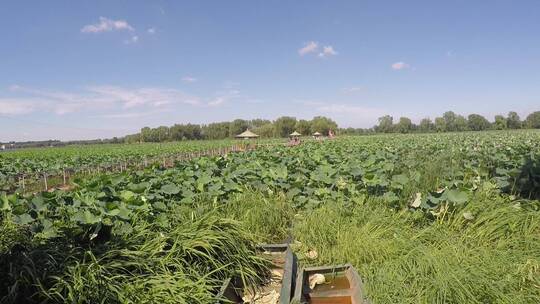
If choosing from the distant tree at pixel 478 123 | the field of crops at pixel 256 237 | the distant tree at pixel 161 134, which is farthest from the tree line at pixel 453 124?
the field of crops at pixel 256 237

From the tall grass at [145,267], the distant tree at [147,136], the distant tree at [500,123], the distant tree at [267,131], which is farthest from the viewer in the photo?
the distant tree at [267,131]

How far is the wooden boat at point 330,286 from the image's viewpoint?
4117 mm

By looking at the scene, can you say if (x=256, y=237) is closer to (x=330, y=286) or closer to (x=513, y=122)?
(x=330, y=286)

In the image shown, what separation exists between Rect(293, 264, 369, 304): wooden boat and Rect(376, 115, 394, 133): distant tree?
114 m

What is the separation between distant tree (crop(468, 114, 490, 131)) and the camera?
4006 inches

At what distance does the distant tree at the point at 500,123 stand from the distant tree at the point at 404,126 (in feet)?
69.6

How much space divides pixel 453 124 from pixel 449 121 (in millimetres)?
6915

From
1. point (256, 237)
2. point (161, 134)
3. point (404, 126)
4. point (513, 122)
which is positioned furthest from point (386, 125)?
point (256, 237)

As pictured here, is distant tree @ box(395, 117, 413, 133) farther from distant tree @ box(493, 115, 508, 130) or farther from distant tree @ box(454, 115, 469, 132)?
distant tree @ box(493, 115, 508, 130)

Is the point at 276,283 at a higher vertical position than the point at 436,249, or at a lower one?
lower

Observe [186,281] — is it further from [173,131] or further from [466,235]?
[173,131]

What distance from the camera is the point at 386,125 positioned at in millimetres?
117562

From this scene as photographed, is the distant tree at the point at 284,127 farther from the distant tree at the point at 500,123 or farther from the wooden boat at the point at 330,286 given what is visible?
the wooden boat at the point at 330,286

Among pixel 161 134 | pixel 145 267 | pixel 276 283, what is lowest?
pixel 276 283
